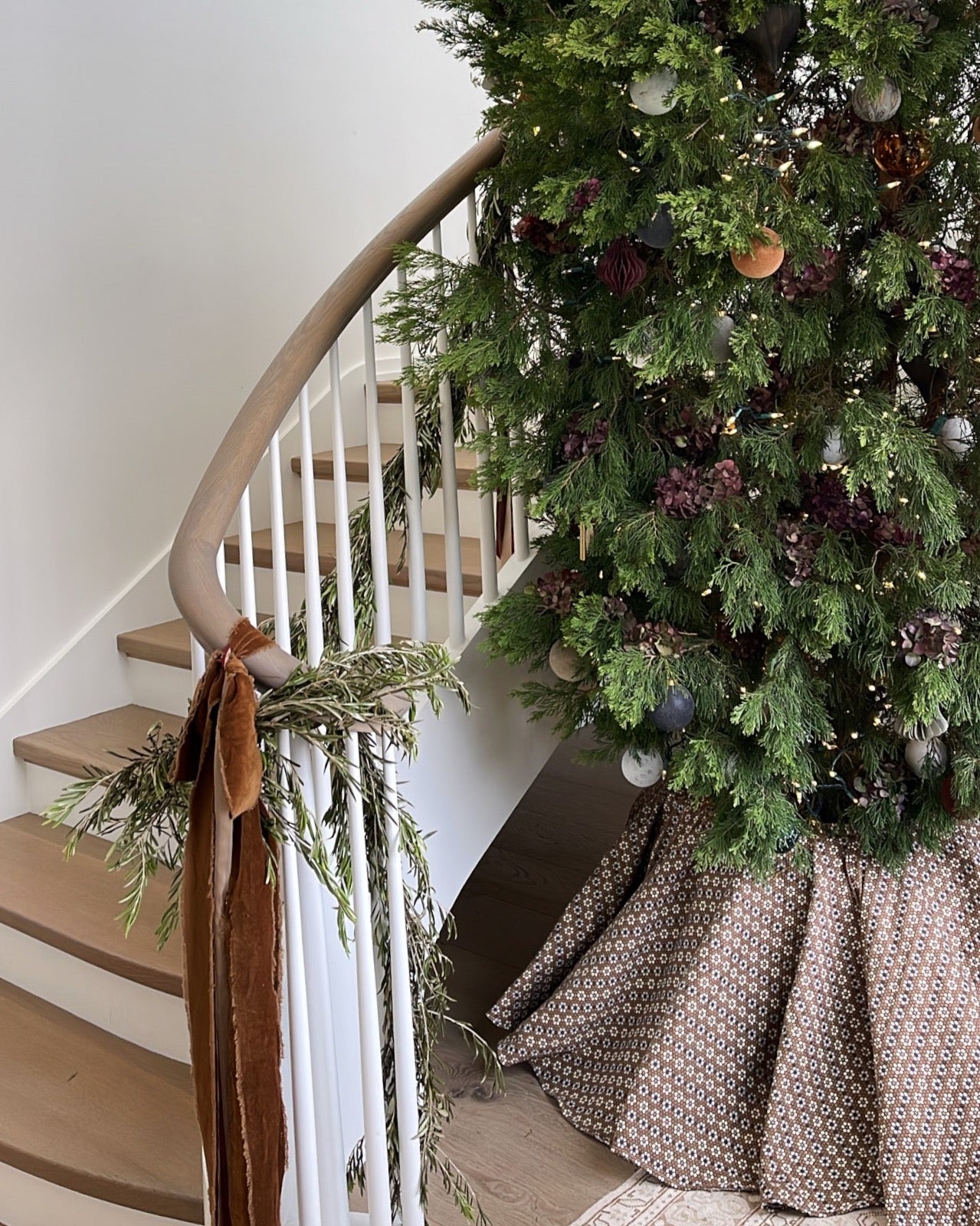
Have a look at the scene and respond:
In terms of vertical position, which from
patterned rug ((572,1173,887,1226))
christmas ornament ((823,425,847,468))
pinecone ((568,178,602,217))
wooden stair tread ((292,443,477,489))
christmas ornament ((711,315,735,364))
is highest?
pinecone ((568,178,602,217))


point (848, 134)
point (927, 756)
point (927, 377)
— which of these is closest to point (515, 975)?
point (927, 756)

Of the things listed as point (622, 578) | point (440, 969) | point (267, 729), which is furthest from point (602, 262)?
point (440, 969)

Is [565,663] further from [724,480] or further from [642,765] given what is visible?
[724,480]

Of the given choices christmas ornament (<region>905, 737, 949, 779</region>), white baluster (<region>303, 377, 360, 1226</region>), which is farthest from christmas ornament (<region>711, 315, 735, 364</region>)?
white baluster (<region>303, 377, 360, 1226</region>)

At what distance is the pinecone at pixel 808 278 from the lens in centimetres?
161

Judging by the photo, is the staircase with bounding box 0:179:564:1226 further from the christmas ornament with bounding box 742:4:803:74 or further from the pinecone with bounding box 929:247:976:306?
the pinecone with bounding box 929:247:976:306

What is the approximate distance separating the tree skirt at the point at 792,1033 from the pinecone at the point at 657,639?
1.40 ft

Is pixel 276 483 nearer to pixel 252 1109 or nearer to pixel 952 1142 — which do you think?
pixel 252 1109

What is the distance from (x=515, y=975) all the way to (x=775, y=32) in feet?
6.19

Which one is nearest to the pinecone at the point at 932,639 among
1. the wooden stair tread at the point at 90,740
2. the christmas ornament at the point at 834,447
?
the christmas ornament at the point at 834,447

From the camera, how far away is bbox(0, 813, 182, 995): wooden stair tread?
2.06 m

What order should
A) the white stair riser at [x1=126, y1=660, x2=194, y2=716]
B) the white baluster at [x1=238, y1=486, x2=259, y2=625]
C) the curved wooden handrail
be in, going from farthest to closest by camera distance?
the white stair riser at [x1=126, y1=660, x2=194, y2=716] < the white baluster at [x1=238, y1=486, x2=259, y2=625] < the curved wooden handrail

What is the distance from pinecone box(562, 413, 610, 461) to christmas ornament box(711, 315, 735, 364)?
9.0 inches

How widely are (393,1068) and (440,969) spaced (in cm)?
27
